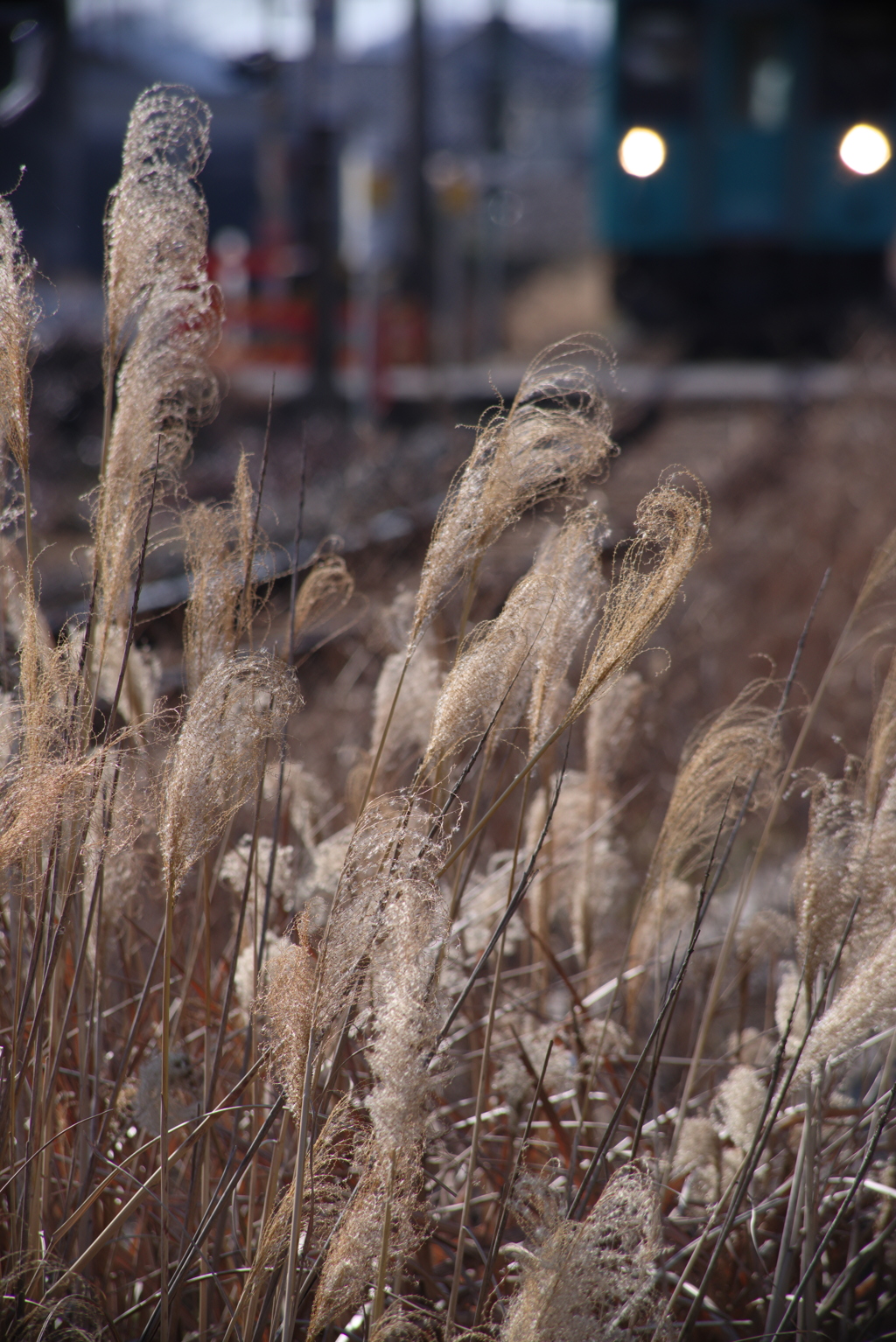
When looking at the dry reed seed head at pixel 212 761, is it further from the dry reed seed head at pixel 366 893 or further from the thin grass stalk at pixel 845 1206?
the thin grass stalk at pixel 845 1206

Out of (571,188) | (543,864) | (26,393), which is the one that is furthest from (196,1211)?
(571,188)

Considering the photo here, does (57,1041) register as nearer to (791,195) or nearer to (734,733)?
(734,733)

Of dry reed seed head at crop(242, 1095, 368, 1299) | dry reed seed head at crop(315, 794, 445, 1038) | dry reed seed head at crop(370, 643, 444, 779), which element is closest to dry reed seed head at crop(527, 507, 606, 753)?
dry reed seed head at crop(315, 794, 445, 1038)

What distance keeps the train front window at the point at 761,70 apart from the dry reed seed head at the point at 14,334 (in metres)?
13.9

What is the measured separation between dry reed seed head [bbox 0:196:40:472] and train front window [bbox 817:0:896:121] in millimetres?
13652

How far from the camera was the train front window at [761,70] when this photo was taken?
13.0 m

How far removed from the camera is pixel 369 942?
3.14 ft

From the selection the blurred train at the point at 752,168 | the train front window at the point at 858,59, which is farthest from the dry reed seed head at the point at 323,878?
the train front window at the point at 858,59

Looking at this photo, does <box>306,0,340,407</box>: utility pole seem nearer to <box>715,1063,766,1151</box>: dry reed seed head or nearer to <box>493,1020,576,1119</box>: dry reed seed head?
<box>493,1020,576,1119</box>: dry reed seed head

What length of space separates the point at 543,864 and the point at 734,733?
364 millimetres

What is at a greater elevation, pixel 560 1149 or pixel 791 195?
pixel 791 195

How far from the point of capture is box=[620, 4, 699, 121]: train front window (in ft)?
41.3

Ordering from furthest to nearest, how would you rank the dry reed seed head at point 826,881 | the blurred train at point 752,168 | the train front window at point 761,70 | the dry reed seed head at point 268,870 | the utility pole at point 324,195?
the train front window at point 761,70, the blurred train at point 752,168, the utility pole at point 324,195, the dry reed seed head at point 268,870, the dry reed seed head at point 826,881

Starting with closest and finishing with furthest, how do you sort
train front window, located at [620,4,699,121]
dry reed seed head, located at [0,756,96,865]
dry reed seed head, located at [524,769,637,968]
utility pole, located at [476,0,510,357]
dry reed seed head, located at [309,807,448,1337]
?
dry reed seed head, located at [309,807,448,1337] → dry reed seed head, located at [0,756,96,865] → dry reed seed head, located at [524,769,637,968] → train front window, located at [620,4,699,121] → utility pole, located at [476,0,510,357]
